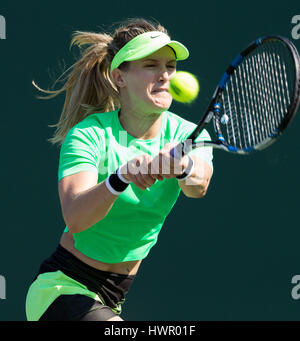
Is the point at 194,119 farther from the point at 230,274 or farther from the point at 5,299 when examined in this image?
the point at 5,299

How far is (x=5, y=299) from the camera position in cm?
382

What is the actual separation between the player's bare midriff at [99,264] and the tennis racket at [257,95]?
597mm

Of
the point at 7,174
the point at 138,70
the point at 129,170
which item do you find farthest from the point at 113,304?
the point at 7,174

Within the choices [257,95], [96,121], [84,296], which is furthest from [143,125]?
[84,296]

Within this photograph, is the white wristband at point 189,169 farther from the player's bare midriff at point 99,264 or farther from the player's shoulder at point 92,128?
the player's bare midriff at point 99,264

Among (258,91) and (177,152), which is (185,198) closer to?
(258,91)

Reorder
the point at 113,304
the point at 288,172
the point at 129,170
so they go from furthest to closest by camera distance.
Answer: the point at 288,172 → the point at 113,304 → the point at 129,170

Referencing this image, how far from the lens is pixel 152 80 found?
7.87ft

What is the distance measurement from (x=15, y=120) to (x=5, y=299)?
3.26ft

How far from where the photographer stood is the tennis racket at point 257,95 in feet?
6.73

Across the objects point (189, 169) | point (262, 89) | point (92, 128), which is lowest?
point (189, 169)

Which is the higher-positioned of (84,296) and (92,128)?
(92,128)

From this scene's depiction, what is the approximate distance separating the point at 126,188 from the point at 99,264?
0.32 meters

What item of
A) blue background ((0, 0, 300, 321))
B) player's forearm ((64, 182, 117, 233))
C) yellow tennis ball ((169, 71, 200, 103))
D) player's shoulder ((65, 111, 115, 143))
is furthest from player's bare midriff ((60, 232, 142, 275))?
blue background ((0, 0, 300, 321))
